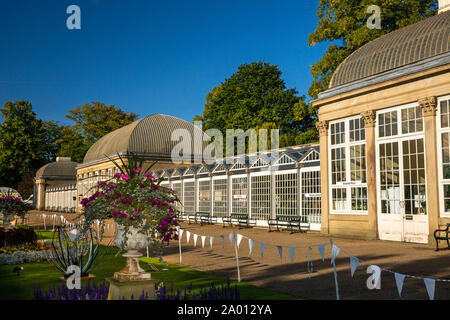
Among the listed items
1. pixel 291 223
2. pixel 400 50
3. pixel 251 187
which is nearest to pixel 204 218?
pixel 251 187

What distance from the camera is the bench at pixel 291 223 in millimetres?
22719

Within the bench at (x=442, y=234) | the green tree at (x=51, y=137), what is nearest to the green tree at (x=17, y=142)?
the green tree at (x=51, y=137)

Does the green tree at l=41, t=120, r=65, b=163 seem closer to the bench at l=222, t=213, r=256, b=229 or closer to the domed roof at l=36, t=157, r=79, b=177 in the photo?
the domed roof at l=36, t=157, r=79, b=177

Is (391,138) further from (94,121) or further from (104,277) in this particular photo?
(94,121)

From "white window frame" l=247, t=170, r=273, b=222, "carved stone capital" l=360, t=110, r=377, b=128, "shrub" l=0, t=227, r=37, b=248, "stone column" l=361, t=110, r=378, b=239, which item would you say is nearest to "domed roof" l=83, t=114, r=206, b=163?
"white window frame" l=247, t=170, r=273, b=222

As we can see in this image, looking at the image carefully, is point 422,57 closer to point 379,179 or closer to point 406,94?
point 406,94

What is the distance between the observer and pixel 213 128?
5050cm

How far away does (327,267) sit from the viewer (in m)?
11.6

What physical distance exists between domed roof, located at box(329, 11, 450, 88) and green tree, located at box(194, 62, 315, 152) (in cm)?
2074

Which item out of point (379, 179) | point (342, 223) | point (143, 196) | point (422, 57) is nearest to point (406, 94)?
point (422, 57)

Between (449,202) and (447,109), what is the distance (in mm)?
3467

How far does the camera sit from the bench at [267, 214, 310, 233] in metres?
22.7

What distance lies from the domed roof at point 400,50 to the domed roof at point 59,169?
206 ft
